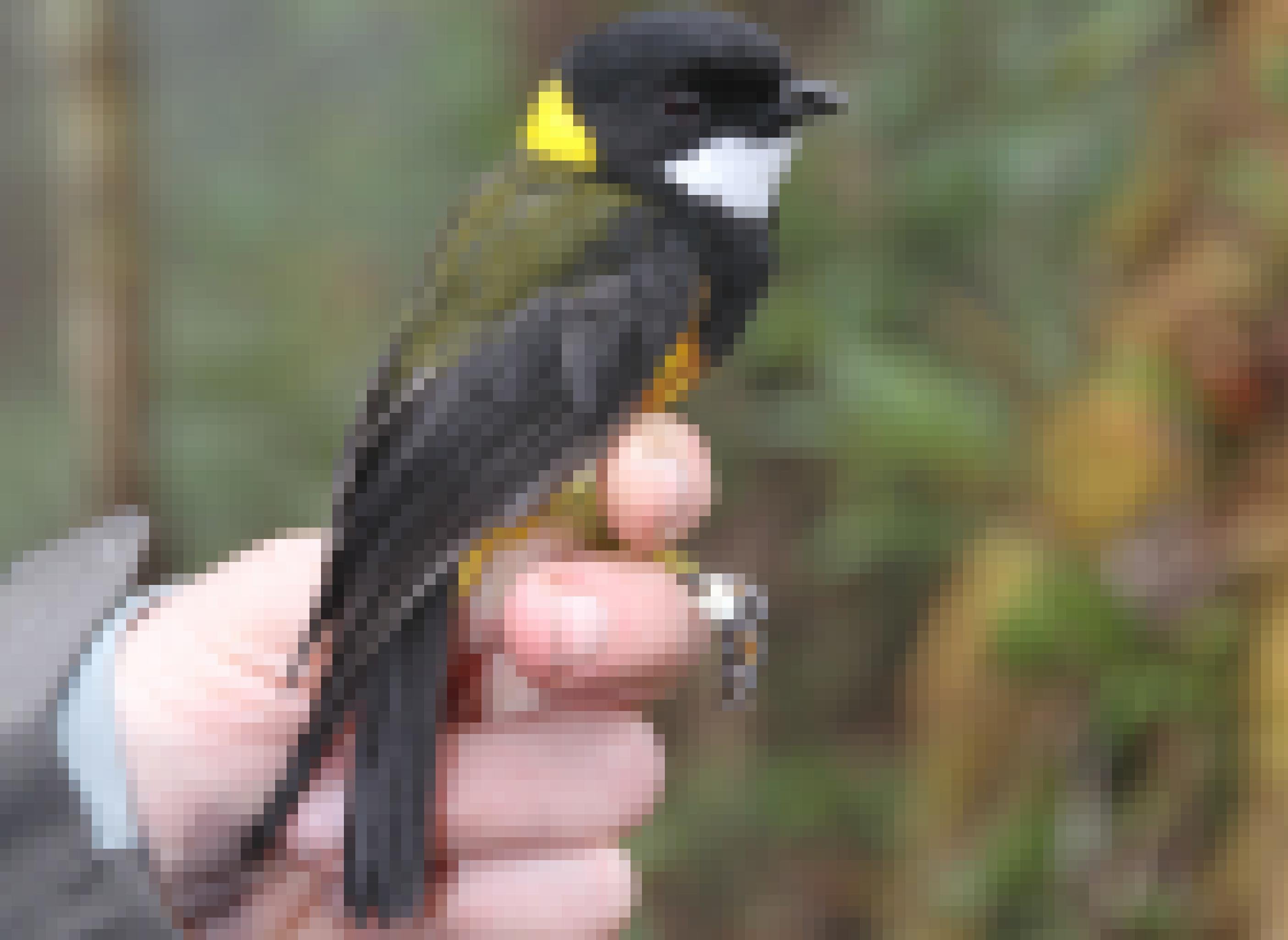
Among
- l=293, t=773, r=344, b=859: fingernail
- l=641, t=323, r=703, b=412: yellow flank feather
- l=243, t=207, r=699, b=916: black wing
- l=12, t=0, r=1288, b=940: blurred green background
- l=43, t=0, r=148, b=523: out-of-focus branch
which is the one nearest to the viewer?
l=243, t=207, r=699, b=916: black wing

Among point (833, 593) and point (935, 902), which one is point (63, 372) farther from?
point (935, 902)

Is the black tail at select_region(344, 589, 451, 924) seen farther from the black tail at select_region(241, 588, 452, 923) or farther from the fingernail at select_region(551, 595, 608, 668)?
the fingernail at select_region(551, 595, 608, 668)

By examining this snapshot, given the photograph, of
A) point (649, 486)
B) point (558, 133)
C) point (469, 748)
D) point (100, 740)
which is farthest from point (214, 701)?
point (558, 133)

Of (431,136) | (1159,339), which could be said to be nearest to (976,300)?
(1159,339)

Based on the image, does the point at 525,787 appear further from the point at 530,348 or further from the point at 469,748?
the point at 530,348

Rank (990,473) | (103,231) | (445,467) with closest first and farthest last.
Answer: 1. (445,467)
2. (990,473)
3. (103,231)

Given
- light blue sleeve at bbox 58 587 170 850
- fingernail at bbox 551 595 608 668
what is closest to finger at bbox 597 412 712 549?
fingernail at bbox 551 595 608 668

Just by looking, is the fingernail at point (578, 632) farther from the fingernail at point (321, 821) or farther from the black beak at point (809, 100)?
the black beak at point (809, 100)
